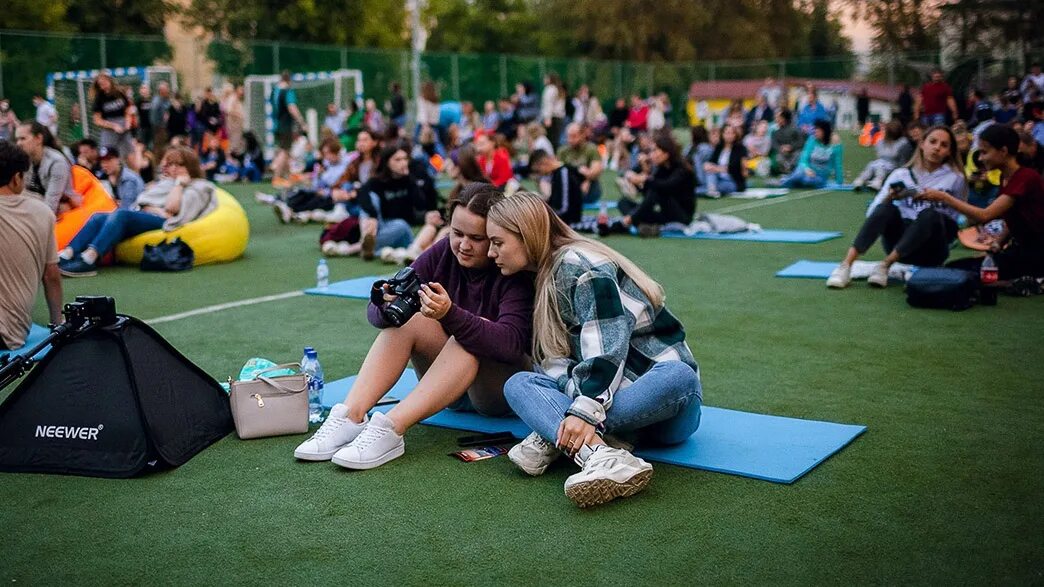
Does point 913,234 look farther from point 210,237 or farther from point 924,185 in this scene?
point 210,237

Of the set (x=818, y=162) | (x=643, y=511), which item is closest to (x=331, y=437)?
(x=643, y=511)

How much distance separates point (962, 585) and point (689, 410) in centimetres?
135

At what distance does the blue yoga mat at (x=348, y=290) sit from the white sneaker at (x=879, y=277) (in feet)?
12.9

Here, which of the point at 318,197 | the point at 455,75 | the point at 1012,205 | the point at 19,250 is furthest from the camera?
the point at 455,75

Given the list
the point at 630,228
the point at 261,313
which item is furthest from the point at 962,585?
the point at 630,228

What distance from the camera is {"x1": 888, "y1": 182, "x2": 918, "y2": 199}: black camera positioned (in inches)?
321

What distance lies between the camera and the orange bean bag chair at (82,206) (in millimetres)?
9875

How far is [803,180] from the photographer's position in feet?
63.2

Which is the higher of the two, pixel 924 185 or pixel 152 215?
pixel 924 185

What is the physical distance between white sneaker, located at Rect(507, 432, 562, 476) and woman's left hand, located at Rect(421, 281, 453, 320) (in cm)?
59

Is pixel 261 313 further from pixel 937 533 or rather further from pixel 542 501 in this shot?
pixel 937 533

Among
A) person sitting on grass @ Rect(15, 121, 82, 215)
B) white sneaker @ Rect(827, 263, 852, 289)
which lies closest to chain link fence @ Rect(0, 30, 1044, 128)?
person sitting on grass @ Rect(15, 121, 82, 215)

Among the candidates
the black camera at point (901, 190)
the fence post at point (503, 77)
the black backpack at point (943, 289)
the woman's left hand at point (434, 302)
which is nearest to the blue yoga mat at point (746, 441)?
the woman's left hand at point (434, 302)

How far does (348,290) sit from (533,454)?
4906mm
